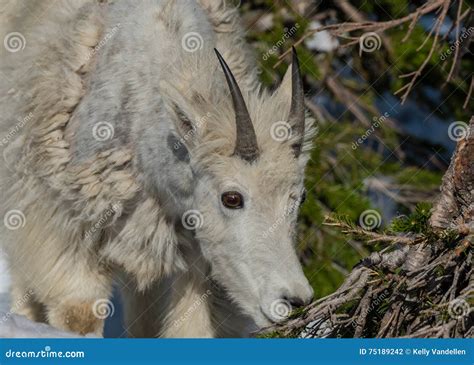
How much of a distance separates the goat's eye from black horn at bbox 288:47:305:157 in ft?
1.22

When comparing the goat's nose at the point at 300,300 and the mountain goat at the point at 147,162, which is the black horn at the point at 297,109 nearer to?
the mountain goat at the point at 147,162

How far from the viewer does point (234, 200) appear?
4.58m

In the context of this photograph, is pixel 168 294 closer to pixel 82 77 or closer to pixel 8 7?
pixel 82 77

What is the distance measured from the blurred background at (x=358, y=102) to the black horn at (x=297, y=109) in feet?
6.65

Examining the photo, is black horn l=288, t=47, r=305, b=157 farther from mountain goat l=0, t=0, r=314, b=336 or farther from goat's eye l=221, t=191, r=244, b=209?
goat's eye l=221, t=191, r=244, b=209

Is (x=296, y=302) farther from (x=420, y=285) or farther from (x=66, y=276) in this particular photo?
(x=66, y=276)

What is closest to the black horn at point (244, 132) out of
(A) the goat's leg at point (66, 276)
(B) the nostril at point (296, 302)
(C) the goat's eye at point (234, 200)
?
(C) the goat's eye at point (234, 200)

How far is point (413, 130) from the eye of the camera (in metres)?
8.59

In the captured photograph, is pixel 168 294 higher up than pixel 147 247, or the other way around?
pixel 147 247

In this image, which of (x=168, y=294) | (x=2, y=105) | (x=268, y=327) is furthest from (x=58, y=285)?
(x=268, y=327)

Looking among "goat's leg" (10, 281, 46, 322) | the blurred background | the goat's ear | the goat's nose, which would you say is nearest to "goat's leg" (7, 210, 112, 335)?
"goat's leg" (10, 281, 46, 322)

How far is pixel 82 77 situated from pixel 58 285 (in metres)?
1.11

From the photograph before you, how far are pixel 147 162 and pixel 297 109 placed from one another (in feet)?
2.55

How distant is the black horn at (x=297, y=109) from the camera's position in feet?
15.6
